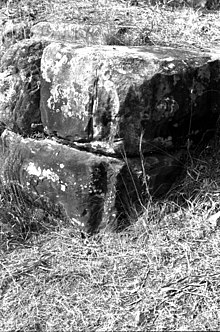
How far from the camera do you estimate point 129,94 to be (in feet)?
9.10

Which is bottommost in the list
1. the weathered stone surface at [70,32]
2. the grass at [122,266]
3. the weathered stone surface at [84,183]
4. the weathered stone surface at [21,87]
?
the grass at [122,266]

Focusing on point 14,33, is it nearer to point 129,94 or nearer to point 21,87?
point 21,87

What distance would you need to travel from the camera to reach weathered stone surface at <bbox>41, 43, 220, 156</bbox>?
110 inches

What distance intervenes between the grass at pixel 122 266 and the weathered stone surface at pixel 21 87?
392mm

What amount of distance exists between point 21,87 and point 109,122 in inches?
26.8

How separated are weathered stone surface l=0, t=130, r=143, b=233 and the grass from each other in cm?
9

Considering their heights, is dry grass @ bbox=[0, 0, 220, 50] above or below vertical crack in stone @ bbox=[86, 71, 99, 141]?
above

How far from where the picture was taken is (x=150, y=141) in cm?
291

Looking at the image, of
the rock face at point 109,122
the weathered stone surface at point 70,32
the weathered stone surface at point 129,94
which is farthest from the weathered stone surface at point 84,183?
the weathered stone surface at point 70,32

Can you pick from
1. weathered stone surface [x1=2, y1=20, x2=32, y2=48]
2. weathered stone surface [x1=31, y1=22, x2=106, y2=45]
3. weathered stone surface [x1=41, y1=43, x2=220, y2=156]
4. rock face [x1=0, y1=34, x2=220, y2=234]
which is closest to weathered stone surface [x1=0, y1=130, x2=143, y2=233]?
rock face [x1=0, y1=34, x2=220, y2=234]

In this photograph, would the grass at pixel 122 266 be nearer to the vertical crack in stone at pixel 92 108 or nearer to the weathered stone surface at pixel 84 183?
the weathered stone surface at pixel 84 183

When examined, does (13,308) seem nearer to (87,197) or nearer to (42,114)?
(87,197)

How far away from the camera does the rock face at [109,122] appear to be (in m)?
2.83

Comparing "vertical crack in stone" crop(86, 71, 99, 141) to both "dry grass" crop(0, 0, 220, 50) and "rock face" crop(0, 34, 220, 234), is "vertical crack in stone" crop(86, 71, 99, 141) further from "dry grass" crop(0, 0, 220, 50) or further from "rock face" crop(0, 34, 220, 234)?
"dry grass" crop(0, 0, 220, 50)
